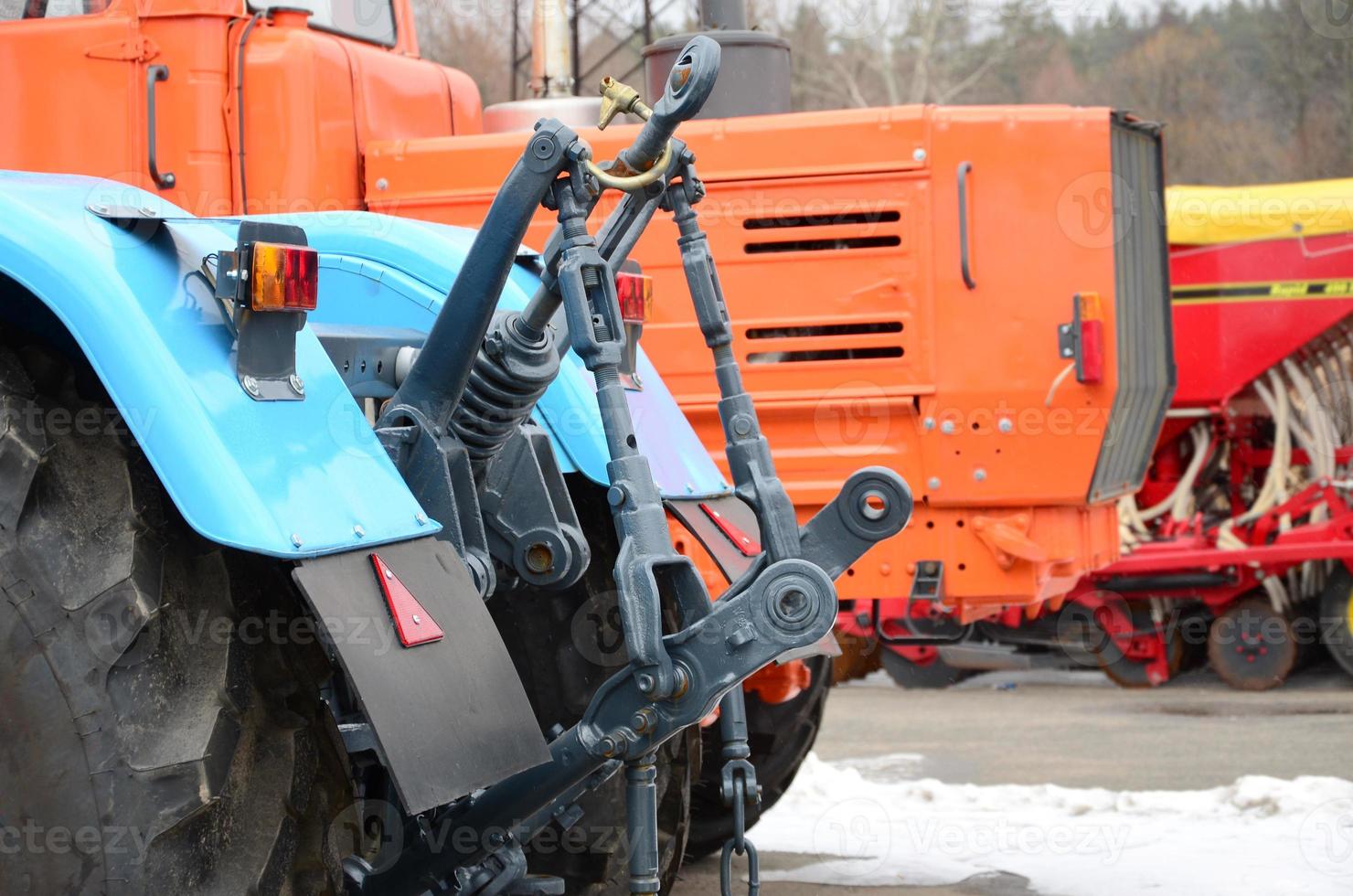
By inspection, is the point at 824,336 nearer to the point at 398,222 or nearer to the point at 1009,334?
the point at 1009,334

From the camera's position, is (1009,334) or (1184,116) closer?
(1009,334)

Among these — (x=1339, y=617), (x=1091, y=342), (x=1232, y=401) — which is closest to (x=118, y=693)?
(x=1091, y=342)

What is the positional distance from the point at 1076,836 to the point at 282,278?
146 inches

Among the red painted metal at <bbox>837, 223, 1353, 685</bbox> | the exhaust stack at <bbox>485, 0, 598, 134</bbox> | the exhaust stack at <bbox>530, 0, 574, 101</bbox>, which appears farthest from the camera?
the red painted metal at <bbox>837, 223, 1353, 685</bbox>

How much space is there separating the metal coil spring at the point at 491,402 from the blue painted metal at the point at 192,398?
0.33 m

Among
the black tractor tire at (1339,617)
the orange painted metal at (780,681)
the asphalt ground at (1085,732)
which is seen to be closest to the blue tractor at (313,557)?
the orange painted metal at (780,681)

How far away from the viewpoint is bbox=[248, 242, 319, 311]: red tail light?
7.36 ft

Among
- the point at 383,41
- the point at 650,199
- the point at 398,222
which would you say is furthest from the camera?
the point at 383,41

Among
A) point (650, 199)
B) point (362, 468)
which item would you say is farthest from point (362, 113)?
point (362, 468)

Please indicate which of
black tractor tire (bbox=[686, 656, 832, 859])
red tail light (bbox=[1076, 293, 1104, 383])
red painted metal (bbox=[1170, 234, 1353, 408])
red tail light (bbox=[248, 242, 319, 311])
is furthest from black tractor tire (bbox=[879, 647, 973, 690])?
red tail light (bbox=[248, 242, 319, 311])

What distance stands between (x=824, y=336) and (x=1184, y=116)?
2188cm

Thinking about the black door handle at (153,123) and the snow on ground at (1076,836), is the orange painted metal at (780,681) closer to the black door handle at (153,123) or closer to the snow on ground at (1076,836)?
the snow on ground at (1076,836)

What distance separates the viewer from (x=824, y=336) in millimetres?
5430

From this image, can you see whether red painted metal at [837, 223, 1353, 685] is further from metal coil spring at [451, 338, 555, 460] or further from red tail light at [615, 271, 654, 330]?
metal coil spring at [451, 338, 555, 460]
